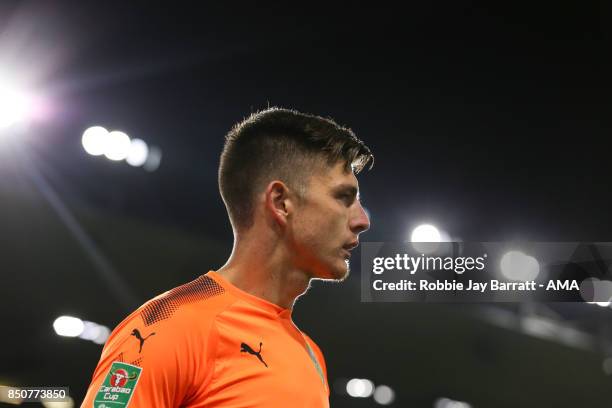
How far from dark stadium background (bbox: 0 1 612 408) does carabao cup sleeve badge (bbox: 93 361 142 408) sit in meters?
5.42

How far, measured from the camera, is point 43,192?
805 cm

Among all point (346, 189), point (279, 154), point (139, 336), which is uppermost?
point (279, 154)

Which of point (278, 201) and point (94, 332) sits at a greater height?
point (94, 332)

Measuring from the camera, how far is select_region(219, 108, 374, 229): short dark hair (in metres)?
2.11

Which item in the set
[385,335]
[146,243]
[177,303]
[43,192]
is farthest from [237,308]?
[385,335]

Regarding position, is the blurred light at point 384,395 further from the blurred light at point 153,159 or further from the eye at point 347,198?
the eye at point 347,198

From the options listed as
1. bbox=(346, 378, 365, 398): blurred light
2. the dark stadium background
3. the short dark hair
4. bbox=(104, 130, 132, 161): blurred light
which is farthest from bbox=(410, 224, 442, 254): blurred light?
bbox=(346, 378, 365, 398): blurred light

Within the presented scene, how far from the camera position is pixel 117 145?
24.8ft

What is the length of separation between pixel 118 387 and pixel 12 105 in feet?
20.1

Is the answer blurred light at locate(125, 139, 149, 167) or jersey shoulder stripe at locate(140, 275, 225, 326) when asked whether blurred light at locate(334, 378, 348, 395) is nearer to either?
blurred light at locate(125, 139, 149, 167)

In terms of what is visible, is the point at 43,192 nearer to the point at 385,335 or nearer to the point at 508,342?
the point at 385,335

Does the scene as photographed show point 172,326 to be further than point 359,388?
No

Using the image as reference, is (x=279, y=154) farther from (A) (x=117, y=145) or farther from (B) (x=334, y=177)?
(A) (x=117, y=145)

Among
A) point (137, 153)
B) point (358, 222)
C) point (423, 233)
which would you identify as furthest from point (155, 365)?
point (423, 233)
